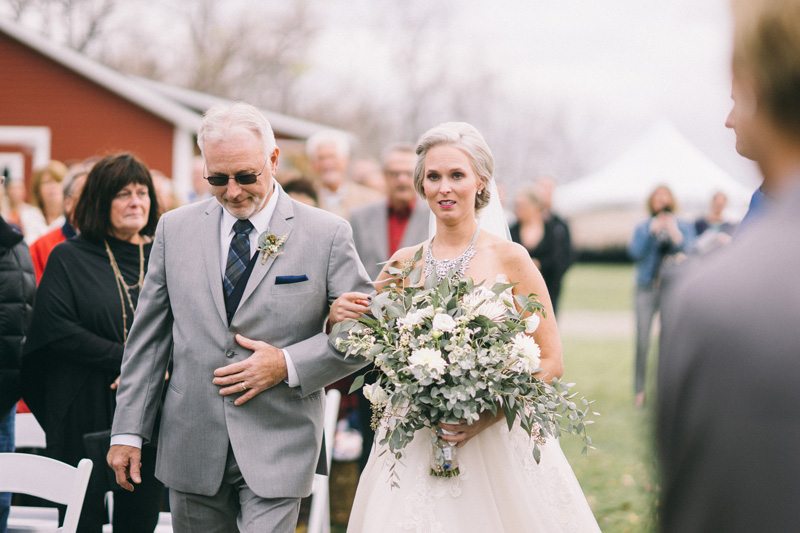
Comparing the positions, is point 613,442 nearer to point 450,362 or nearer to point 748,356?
point 450,362

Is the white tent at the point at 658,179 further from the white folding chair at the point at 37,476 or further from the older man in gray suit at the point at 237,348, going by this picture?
the white folding chair at the point at 37,476

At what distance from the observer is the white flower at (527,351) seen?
3.75 metres

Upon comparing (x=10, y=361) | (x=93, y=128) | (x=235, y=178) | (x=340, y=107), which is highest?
(x=340, y=107)

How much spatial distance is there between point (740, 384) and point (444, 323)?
97.7 inches

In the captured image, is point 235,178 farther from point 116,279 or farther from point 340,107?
point 340,107

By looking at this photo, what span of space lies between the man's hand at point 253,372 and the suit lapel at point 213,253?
0.18 meters

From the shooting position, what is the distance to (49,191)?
26.9 feet

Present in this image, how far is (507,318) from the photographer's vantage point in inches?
155

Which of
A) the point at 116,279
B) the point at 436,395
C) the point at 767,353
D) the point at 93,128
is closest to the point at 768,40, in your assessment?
the point at 767,353

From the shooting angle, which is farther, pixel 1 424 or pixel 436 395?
pixel 1 424

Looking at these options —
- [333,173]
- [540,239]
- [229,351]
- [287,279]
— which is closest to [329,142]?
[333,173]

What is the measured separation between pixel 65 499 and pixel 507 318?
2.03m

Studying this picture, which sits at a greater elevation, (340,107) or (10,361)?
(340,107)

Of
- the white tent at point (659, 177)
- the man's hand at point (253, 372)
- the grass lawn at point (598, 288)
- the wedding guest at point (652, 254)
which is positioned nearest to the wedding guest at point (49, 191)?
the man's hand at point (253, 372)
